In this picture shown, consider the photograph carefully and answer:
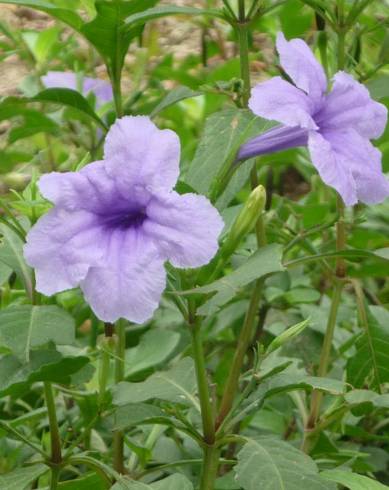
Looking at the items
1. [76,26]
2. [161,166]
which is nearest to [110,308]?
[161,166]

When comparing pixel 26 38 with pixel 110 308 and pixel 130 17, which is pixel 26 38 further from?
pixel 110 308

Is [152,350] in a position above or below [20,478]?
below

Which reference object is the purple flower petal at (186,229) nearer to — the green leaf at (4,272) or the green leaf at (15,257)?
the green leaf at (15,257)

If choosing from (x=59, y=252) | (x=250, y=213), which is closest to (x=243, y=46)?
(x=250, y=213)

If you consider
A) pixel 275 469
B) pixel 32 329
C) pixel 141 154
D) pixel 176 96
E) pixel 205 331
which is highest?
pixel 141 154

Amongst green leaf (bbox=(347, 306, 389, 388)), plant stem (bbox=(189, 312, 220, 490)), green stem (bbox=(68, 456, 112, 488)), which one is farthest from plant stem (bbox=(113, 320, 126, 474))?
green leaf (bbox=(347, 306, 389, 388))

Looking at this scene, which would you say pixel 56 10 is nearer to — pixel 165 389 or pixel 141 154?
pixel 141 154
